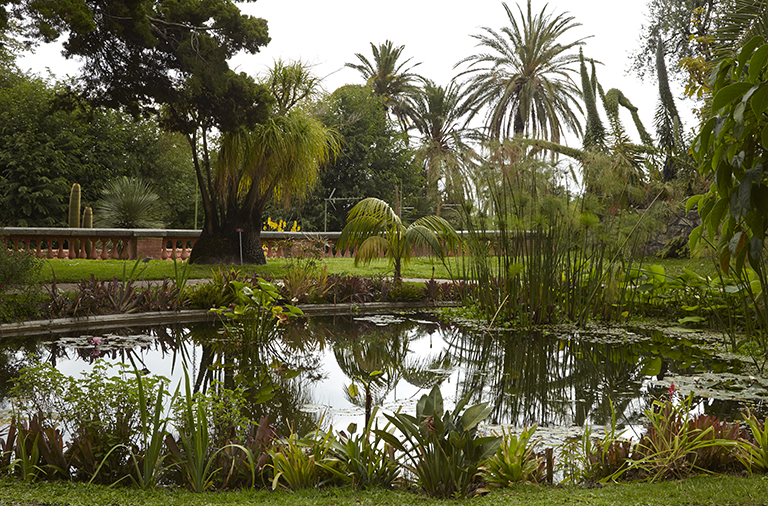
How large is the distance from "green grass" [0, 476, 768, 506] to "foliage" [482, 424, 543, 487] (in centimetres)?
12

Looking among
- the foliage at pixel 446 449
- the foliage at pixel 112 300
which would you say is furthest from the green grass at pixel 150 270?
the foliage at pixel 446 449

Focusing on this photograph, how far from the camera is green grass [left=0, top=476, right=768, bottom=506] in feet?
8.72

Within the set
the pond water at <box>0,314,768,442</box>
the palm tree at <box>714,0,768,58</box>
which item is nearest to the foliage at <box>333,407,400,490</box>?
the pond water at <box>0,314,768,442</box>

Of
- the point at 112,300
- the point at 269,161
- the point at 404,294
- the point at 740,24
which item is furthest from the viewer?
the point at 269,161

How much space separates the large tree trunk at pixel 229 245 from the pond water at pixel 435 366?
5311 mm

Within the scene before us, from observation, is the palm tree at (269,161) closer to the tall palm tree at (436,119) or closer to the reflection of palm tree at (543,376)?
the reflection of palm tree at (543,376)

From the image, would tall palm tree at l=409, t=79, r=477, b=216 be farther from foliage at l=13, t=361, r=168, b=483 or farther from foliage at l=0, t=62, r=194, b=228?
foliage at l=13, t=361, r=168, b=483

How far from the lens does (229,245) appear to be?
13.9 metres

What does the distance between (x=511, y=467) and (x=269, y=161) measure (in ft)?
36.5

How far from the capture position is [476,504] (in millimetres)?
2682

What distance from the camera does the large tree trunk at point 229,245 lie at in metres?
13.7

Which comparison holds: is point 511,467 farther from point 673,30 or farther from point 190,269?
point 673,30

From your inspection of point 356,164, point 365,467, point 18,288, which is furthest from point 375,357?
point 356,164

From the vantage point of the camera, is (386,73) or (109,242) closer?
(109,242)
